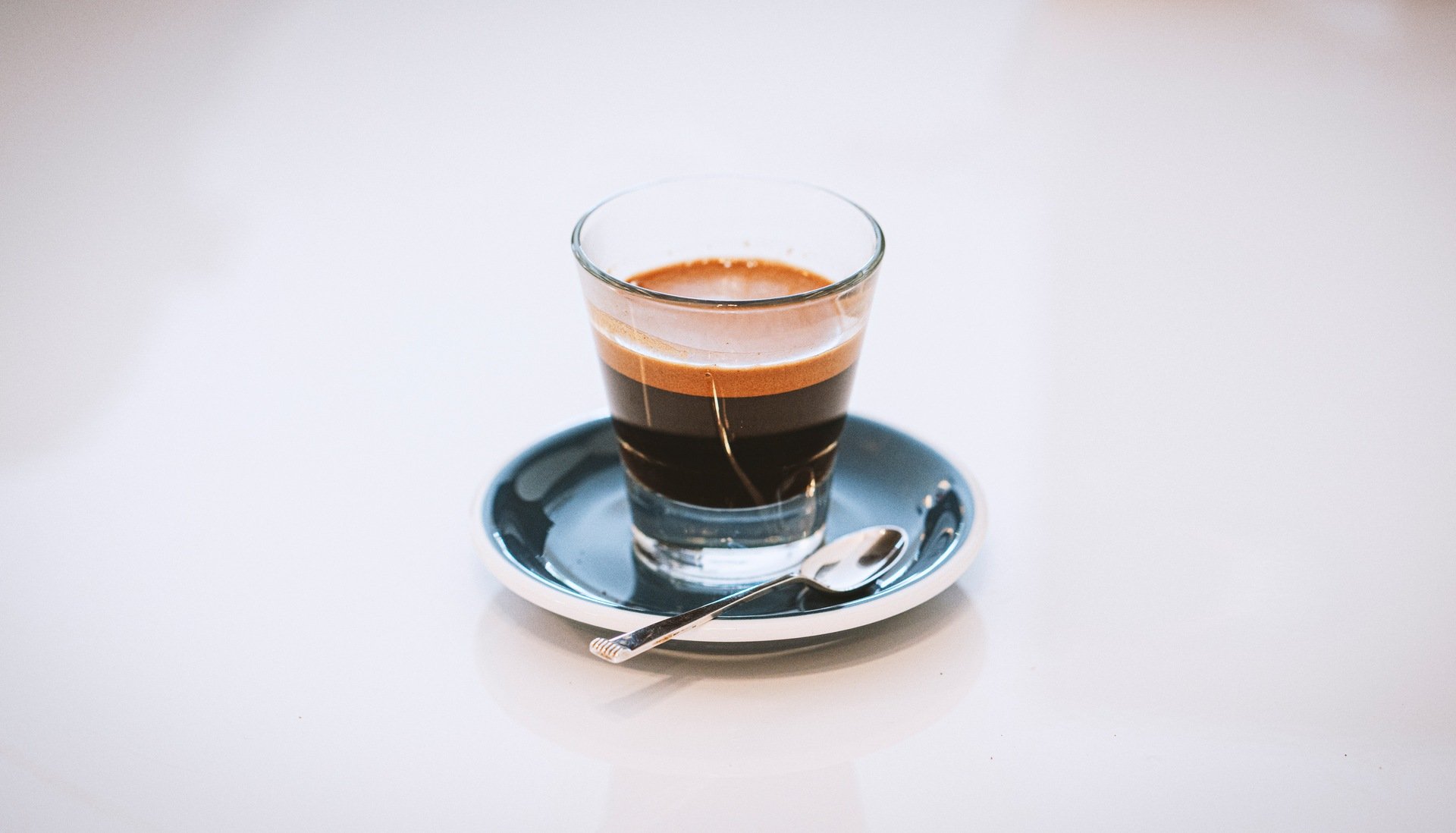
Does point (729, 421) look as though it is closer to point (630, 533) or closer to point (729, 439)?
point (729, 439)

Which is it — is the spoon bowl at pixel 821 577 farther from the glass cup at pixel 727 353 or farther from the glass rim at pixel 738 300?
the glass rim at pixel 738 300

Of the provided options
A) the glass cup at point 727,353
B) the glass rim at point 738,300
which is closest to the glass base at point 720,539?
the glass cup at point 727,353

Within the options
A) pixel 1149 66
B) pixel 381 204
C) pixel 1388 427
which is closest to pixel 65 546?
pixel 381 204

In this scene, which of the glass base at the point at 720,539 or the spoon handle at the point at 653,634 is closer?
the spoon handle at the point at 653,634

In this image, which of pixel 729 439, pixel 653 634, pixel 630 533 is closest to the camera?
pixel 653 634

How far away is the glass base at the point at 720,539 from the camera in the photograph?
3.03 ft

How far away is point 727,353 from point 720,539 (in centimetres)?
15

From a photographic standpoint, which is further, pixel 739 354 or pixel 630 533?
pixel 630 533

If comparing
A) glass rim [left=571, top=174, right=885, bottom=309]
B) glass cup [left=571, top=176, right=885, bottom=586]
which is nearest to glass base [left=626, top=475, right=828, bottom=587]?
glass cup [left=571, top=176, right=885, bottom=586]

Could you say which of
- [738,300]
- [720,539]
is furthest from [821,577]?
[738,300]

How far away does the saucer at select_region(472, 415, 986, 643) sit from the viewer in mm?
821

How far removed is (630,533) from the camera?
99cm

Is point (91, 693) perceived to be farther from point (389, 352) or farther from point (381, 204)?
point (381, 204)

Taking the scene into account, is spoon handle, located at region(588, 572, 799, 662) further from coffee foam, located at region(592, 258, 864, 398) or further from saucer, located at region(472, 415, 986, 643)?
coffee foam, located at region(592, 258, 864, 398)
